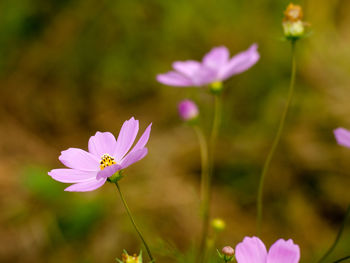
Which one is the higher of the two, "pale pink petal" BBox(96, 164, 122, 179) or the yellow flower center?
the yellow flower center

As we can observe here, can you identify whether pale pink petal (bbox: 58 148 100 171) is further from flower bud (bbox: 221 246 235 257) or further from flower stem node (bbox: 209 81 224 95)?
flower stem node (bbox: 209 81 224 95)

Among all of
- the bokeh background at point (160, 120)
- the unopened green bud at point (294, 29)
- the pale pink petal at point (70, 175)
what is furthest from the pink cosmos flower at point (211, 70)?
the bokeh background at point (160, 120)

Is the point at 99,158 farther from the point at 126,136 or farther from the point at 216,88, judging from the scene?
the point at 216,88

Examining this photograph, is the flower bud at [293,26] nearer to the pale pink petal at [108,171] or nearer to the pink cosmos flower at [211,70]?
the pink cosmos flower at [211,70]

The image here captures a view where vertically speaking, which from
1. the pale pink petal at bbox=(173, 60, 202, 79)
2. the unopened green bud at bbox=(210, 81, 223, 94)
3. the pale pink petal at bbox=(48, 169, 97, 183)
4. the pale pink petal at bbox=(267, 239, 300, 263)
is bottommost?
the pale pink petal at bbox=(267, 239, 300, 263)

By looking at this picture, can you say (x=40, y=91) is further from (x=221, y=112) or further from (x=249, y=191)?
(x=249, y=191)

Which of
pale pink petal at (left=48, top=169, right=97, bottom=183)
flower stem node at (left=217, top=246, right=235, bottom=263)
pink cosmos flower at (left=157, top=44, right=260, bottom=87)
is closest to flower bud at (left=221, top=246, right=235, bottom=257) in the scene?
flower stem node at (left=217, top=246, right=235, bottom=263)

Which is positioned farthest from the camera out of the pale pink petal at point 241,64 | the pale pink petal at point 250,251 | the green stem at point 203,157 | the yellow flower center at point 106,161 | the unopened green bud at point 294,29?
the green stem at point 203,157
